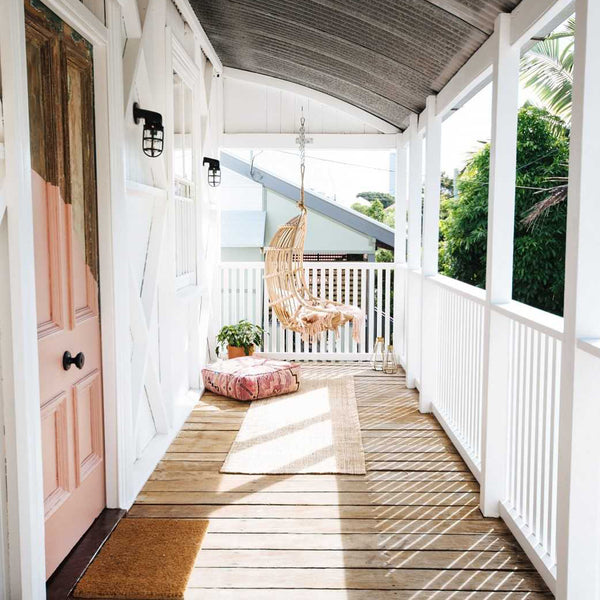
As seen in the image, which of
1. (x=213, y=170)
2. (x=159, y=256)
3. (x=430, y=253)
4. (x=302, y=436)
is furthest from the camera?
(x=213, y=170)

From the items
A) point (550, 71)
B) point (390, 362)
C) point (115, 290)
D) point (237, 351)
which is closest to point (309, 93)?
point (237, 351)

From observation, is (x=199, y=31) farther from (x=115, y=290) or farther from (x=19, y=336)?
(x=19, y=336)

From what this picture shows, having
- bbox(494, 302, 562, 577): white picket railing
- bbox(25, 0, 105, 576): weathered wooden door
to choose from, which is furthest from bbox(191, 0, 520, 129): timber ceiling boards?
bbox(25, 0, 105, 576): weathered wooden door

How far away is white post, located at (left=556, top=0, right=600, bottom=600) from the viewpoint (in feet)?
6.83

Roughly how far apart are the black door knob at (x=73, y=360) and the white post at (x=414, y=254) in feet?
11.9

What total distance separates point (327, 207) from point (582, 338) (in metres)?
8.18

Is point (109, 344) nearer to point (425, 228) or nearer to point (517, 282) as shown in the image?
point (425, 228)

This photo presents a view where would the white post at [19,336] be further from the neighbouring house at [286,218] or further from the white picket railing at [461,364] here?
the neighbouring house at [286,218]

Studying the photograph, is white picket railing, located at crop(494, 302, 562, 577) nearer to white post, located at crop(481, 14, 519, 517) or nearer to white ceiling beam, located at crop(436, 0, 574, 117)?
white post, located at crop(481, 14, 519, 517)

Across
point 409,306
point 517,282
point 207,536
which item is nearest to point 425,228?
point 409,306

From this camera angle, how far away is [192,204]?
17.7ft

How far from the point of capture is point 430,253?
197 inches

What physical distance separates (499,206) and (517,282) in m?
6.15

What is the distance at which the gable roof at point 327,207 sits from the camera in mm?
10133
